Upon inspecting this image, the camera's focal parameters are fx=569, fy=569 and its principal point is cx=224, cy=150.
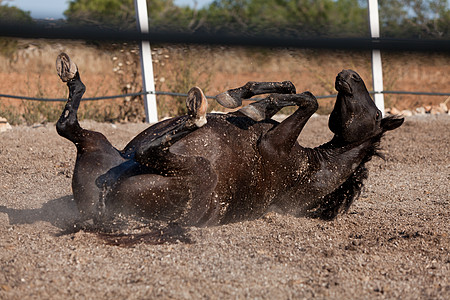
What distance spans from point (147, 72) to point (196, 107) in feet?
16.4

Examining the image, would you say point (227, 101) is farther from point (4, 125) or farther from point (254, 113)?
point (4, 125)

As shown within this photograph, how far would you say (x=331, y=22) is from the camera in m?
19.8

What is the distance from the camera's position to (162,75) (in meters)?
8.71

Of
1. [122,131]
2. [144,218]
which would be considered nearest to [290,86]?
[144,218]

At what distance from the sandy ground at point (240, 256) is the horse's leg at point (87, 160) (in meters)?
0.20

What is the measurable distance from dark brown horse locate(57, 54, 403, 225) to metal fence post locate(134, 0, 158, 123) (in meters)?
4.13

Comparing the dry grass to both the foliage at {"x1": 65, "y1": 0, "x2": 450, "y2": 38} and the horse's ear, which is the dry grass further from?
the foliage at {"x1": 65, "y1": 0, "x2": 450, "y2": 38}

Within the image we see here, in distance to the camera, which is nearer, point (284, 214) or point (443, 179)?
point (284, 214)

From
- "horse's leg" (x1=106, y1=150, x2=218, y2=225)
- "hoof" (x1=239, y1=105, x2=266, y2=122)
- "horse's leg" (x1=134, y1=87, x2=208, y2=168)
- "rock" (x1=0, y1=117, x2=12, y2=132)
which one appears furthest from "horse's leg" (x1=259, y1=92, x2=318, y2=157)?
"rock" (x1=0, y1=117, x2=12, y2=132)

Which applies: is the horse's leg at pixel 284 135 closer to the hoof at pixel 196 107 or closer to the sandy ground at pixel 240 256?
the sandy ground at pixel 240 256

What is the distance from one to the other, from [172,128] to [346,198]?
4.90 feet

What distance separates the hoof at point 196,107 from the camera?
3.16 meters

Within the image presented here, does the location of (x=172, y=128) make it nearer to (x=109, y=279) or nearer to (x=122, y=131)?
(x=109, y=279)

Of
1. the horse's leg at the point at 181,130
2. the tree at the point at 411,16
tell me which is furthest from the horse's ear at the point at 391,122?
the tree at the point at 411,16
